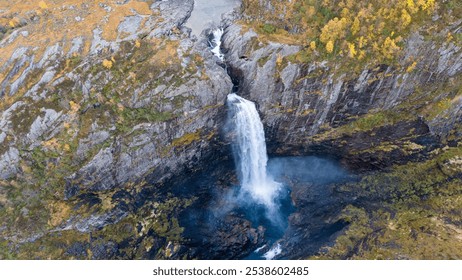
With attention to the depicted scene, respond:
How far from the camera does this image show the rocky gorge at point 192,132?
3347 cm

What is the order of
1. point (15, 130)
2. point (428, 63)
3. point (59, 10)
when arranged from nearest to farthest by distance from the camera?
point (15, 130), point (428, 63), point (59, 10)

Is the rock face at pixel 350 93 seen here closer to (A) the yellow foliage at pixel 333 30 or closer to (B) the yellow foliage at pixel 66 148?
(A) the yellow foliage at pixel 333 30

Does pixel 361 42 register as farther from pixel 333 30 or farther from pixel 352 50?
pixel 333 30

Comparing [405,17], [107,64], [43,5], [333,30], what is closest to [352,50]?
[333,30]

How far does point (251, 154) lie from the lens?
43.0 metres

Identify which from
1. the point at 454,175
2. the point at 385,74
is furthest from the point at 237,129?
the point at 454,175

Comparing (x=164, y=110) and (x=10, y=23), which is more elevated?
(x=10, y=23)

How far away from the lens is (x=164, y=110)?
3584 cm

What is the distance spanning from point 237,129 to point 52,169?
2146 centimetres

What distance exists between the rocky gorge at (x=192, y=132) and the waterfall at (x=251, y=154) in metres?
1.50

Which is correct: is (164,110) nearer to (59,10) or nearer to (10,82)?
(10,82)

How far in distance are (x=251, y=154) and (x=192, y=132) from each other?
376 inches

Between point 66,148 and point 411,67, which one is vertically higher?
point 411,67

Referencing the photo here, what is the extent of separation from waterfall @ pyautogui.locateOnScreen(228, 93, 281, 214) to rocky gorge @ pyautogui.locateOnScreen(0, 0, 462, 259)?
1504mm
